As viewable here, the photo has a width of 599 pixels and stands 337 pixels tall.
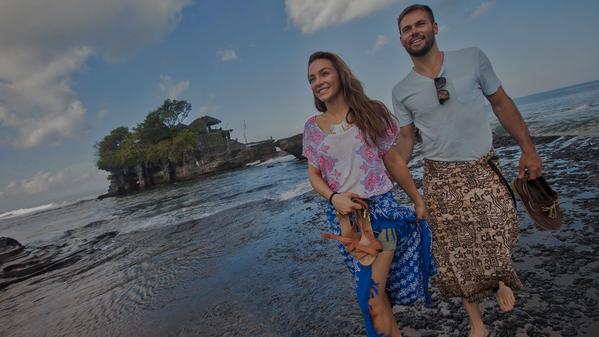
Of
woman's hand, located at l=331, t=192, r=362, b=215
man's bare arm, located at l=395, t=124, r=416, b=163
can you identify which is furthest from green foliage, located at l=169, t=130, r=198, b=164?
woman's hand, located at l=331, t=192, r=362, b=215

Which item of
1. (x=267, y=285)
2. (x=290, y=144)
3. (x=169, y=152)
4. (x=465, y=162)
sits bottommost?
(x=267, y=285)

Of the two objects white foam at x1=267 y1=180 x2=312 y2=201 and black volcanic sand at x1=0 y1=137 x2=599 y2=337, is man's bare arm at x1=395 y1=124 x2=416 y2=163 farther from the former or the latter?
white foam at x1=267 y1=180 x2=312 y2=201

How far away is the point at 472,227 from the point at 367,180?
85 cm

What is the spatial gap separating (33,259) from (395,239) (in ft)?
40.7

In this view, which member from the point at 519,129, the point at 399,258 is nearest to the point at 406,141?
the point at 519,129

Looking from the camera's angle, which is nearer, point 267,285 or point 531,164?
point 531,164

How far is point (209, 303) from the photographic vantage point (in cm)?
420

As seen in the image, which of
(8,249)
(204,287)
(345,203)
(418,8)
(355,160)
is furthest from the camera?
(8,249)

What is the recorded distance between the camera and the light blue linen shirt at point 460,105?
2.09 meters

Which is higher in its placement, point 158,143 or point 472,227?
point 158,143

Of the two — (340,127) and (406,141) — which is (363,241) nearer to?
(340,127)

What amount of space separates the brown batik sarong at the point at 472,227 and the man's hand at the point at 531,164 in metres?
0.19

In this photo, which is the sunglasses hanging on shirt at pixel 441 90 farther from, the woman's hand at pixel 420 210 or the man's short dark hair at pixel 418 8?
the woman's hand at pixel 420 210

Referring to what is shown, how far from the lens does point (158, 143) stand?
47.4 metres
